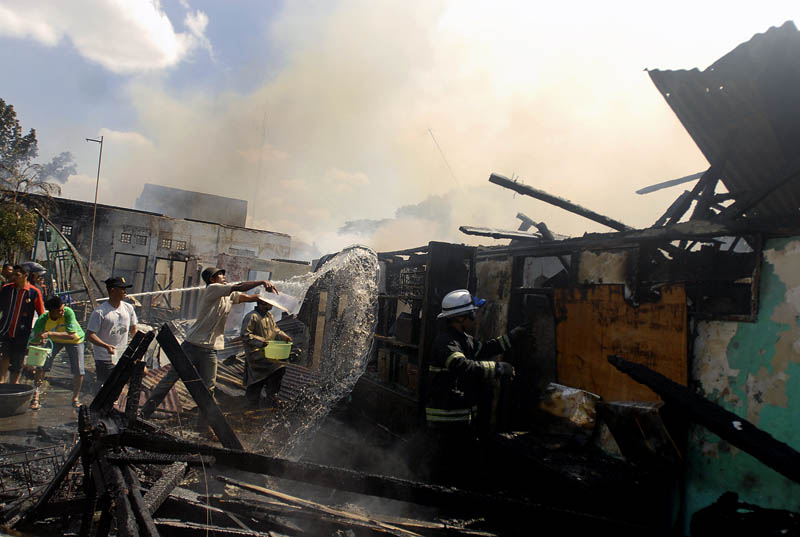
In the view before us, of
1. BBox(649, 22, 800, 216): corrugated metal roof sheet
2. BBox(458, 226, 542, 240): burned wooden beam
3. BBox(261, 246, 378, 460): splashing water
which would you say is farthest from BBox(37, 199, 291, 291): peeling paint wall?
BBox(649, 22, 800, 216): corrugated metal roof sheet

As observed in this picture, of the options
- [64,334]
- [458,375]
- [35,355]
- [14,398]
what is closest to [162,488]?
[458,375]

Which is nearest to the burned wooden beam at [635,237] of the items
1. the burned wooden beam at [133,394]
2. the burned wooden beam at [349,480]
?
the burned wooden beam at [349,480]

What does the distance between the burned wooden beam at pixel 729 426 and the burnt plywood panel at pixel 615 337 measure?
1.22m

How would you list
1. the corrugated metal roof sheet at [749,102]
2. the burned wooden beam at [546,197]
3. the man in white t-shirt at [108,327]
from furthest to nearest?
1. the man in white t-shirt at [108,327]
2. the burned wooden beam at [546,197]
3. the corrugated metal roof sheet at [749,102]

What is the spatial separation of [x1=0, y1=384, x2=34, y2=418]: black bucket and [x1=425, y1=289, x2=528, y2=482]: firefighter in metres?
5.57

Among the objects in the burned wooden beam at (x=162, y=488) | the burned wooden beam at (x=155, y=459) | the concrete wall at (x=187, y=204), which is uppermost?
the concrete wall at (x=187, y=204)

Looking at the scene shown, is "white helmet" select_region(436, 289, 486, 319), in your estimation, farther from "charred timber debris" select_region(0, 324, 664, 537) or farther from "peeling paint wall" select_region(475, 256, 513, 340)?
"charred timber debris" select_region(0, 324, 664, 537)

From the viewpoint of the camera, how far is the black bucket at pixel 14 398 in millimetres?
6020

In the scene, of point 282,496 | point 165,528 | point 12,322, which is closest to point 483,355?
point 282,496

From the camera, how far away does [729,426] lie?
2484 mm

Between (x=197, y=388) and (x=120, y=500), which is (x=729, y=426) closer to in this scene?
(x=120, y=500)

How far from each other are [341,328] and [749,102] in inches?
251

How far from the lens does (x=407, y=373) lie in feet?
21.5

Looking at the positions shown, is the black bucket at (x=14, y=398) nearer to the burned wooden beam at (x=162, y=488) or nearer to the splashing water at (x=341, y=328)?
the splashing water at (x=341, y=328)
